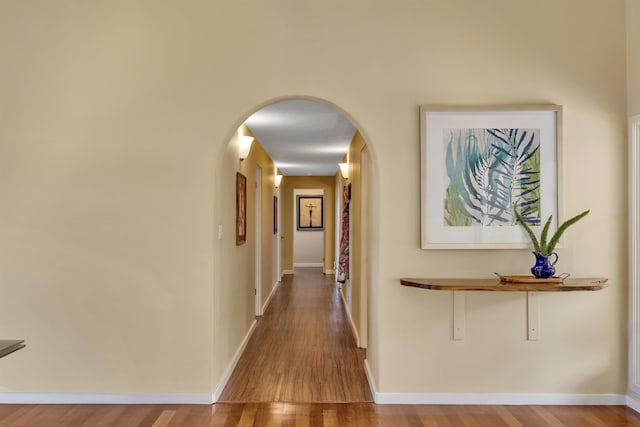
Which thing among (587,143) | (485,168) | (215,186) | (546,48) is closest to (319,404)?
(215,186)

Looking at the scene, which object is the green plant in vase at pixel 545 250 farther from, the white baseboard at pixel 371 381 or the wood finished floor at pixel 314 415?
the white baseboard at pixel 371 381

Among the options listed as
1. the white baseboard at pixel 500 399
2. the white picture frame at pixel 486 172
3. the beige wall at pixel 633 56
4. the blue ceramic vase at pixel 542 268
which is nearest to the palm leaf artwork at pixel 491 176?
the white picture frame at pixel 486 172

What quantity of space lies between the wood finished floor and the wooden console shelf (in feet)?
2.68

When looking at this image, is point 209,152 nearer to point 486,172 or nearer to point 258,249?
point 486,172

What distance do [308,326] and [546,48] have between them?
3690 mm

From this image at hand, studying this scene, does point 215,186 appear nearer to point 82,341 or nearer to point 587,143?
point 82,341

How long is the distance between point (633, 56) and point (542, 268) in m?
1.52

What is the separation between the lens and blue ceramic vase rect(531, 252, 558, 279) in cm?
273

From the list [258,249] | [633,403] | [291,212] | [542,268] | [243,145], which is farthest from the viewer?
[291,212]

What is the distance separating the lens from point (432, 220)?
9.62 ft

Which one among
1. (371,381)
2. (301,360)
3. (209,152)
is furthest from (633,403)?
(209,152)

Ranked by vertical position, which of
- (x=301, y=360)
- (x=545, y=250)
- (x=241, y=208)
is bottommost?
(x=301, y=360)

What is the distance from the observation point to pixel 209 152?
2971mm

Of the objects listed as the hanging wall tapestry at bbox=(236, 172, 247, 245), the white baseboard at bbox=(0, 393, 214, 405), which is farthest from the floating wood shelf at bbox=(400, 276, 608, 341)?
the hanging wall tapestry at bbox=(236, 172, 247, 245)
